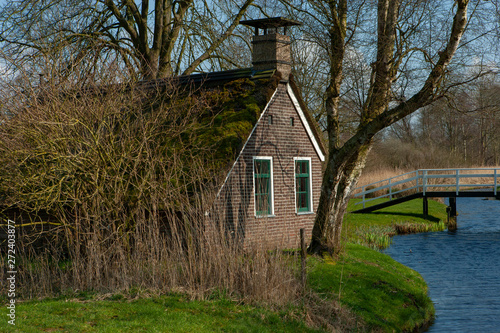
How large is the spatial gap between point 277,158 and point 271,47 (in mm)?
3443

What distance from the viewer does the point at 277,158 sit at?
662 inches

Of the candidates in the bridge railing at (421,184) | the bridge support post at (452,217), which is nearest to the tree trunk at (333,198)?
the bridge railing at (421,184)

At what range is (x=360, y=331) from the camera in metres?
10.5

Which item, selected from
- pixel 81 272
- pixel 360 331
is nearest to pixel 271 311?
pixel 360 331

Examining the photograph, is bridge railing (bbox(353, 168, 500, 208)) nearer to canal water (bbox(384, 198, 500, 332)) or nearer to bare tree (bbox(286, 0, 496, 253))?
canal water (bbox(384, 198, 500, 332))

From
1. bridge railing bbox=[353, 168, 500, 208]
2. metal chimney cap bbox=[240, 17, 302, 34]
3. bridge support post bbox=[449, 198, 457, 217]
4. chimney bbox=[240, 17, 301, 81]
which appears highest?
metal chimney cap bbox=[240, 17, 302, 34]

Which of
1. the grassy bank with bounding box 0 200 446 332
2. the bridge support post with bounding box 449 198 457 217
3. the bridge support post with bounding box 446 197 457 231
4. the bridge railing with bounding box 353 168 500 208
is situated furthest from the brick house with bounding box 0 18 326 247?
the bridge support post with bounding box 449 198 457 217

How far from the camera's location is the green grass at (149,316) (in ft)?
27.4

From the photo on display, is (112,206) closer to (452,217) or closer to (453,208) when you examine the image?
(452,217)

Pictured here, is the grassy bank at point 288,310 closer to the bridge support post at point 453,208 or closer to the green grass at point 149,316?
the green grass at point 149,316

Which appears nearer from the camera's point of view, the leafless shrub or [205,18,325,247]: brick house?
the leafless shrub

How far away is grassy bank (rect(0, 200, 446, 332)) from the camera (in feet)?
28.3

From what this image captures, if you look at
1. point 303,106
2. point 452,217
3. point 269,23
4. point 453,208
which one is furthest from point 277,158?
point 453,208

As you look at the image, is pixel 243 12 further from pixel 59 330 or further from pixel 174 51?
pixel 59 330
